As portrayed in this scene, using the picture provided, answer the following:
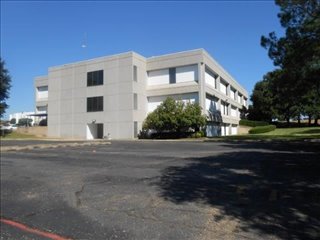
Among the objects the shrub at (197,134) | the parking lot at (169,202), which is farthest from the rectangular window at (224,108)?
the parking lot at (169,202)

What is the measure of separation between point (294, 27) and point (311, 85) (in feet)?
18.3

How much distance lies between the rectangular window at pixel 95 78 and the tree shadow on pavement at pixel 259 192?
40.3 metres

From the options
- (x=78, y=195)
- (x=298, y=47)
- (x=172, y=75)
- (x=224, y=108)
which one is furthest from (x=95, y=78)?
(x=78, y=195)

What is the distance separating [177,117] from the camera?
4425cm

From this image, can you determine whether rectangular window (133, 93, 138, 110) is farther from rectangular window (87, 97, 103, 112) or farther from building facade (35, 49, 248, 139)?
rectangular window (87, 97, 103, 112)

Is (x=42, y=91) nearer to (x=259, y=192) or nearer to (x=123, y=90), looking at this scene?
(x=123, y=90)

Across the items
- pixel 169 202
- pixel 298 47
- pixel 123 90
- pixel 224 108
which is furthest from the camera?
pixel 224 108

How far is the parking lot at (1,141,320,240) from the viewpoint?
5.99m

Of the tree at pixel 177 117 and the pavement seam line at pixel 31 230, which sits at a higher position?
the tree at pixel 177 117

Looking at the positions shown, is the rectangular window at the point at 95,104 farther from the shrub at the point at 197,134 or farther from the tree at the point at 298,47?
the tree at the point at 298,47

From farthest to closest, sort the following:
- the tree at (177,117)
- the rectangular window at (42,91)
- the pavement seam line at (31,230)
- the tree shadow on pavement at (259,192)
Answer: the rectangular window at (42,91) < the tree at (177,117) < the pavement seam line at (31,230) < the tree shadow on pavement at (259,192)

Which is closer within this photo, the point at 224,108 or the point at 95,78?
the point at 95,78

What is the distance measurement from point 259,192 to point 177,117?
36225 millimetres

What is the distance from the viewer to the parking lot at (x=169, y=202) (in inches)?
236
